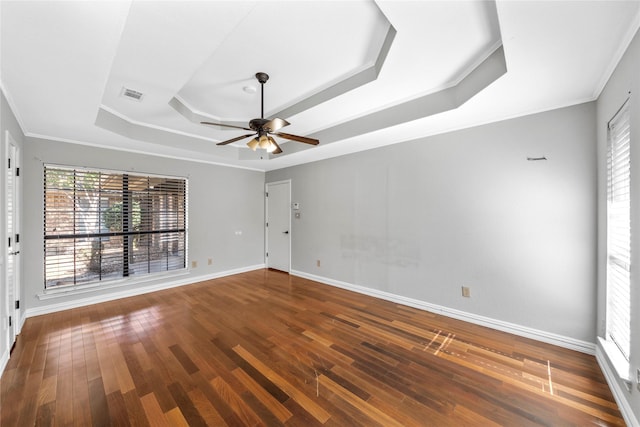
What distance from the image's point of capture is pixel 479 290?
3.12m

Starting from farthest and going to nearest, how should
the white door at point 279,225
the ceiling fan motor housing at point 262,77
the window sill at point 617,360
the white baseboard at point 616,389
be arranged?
the white door at point 279,225
the ceiling fan motor housing at point 262,77
the window sill at point 617,360
the white baseboard at point 616,389

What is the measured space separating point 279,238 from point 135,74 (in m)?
4.01

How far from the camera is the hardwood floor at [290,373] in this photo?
1760 mm

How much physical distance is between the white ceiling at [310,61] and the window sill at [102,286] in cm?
212

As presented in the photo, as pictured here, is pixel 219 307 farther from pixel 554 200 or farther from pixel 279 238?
pixel 554 200

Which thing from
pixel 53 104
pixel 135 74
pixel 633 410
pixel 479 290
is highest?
pixel 135 74

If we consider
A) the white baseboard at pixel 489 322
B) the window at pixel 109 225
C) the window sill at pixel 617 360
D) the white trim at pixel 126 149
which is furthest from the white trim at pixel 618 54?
the window at pixel 109 225

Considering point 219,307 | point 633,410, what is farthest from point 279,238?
point 633,410

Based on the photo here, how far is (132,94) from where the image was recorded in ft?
9.24

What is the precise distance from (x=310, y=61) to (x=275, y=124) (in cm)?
66

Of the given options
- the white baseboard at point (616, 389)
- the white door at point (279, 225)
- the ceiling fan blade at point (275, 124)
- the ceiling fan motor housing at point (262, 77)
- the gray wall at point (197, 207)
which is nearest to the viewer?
the white baseboard at point (616, 389)

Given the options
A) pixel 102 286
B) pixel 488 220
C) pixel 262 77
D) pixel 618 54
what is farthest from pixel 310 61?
pixel 102 286

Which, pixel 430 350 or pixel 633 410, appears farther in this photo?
pixel 430 350

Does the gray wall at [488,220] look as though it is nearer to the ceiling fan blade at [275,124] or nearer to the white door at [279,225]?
the white door at [279,225]
